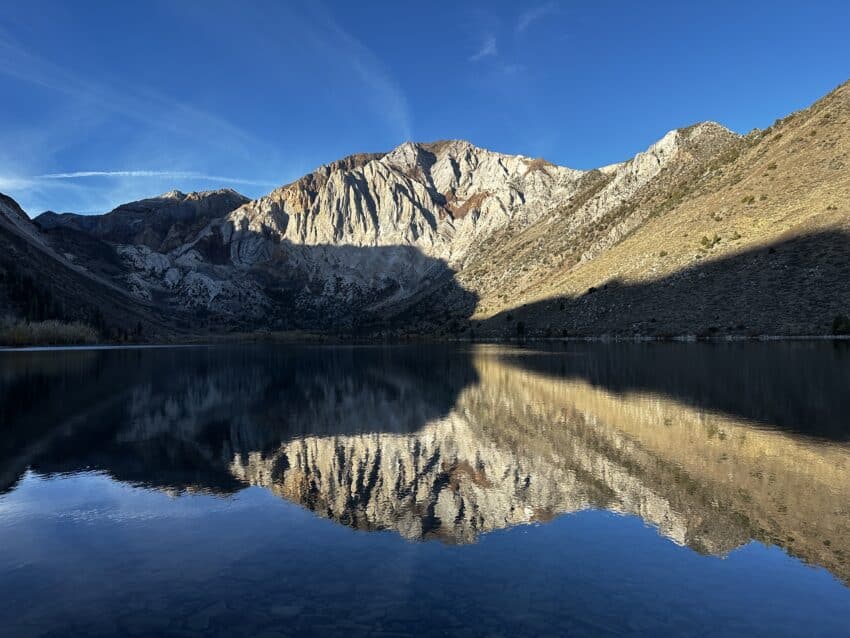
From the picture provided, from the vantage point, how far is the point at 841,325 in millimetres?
76312

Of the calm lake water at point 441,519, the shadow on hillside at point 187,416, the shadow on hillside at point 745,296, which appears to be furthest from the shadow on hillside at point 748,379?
the shadow on hillside at point 745,296

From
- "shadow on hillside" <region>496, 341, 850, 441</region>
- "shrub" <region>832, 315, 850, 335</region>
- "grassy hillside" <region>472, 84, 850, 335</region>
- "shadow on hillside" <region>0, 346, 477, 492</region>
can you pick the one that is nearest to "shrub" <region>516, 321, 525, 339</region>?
"grassy hillside" <region>472, 84, 850, 335</region>

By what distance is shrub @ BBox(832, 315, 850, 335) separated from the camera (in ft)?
249

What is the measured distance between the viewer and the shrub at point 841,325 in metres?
75.8

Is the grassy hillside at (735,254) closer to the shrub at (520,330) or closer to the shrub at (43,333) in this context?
the shrub at (520,330)

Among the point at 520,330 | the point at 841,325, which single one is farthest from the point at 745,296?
the point at 520,330

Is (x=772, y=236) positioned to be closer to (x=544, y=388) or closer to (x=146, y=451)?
(x=544, y=388)

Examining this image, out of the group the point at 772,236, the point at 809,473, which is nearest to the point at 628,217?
the point at 772,236

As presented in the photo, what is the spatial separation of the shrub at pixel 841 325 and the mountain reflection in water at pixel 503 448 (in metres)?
35.5

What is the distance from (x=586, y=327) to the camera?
405 ft

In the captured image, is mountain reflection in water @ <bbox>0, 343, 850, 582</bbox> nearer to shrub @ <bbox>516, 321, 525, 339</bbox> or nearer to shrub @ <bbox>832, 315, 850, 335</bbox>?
shrub @ <bbox>832, 315, 850, 335</bbox>

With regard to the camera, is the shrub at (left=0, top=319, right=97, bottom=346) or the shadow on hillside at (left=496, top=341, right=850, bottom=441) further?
the shrub at (left=0, top=319, right=97, bottom=346)

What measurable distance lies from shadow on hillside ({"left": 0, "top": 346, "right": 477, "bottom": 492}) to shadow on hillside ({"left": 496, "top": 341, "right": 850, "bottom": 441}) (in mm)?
13595

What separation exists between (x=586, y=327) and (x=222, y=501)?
113 metres
